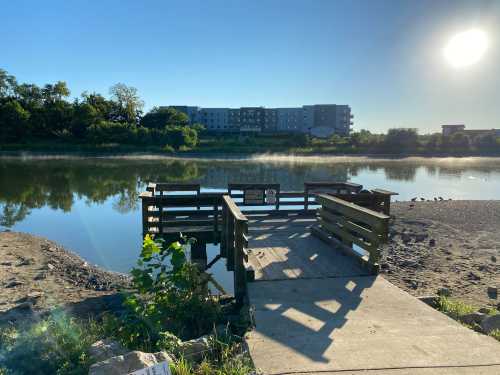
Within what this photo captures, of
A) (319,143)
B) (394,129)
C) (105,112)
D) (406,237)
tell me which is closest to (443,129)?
(394,129)

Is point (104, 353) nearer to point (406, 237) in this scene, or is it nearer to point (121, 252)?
point (121, 252)

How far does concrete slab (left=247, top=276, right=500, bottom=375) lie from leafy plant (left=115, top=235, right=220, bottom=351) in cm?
72

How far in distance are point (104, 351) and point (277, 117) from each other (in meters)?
132

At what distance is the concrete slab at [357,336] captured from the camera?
3.59 meters

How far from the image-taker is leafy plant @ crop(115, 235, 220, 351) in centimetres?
432

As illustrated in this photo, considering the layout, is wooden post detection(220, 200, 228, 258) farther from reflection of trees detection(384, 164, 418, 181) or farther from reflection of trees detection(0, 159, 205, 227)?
reflection of trees detection(384, 164, 418, 181)

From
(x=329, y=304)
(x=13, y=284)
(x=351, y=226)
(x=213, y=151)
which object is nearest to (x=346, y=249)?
(x=351, y=226)

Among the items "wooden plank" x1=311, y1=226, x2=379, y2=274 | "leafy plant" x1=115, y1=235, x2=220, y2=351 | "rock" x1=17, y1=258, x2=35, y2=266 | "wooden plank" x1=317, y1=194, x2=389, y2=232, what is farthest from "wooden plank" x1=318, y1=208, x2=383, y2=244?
"rock" x1=17, y1=258, x2=35, y2=266

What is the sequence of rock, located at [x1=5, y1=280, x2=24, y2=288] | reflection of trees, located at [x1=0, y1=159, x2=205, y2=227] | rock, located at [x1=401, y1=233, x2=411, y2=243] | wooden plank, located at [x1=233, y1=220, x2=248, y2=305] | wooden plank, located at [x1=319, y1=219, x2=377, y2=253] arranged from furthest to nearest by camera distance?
reflection of trees, located at [x1=0, y1=159, x2=205, y2=227] → rock, located at [x1=401, y1=233, x2=411, y2=243] → rock, located at [x1=5, y1=280, x2=24, y2=288] → wooden plank, located at [x1=319, y1=219, x2=377, y2=253] → wooden plank, located at [x1=233, y1=220, x2=248, y2=305]

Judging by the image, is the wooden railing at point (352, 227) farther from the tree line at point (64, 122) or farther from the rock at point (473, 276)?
the tree line at point (64, 122)

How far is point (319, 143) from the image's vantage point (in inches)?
3553

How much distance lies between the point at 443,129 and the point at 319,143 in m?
82.7

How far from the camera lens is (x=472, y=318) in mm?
5074

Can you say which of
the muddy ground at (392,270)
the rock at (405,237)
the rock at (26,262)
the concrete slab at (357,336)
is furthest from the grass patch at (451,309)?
the rock at (26,262)
